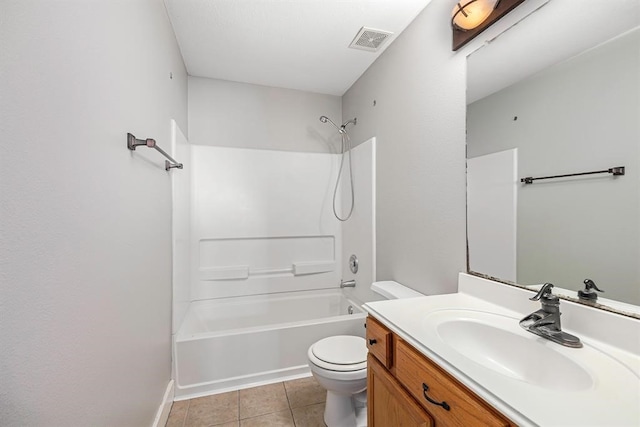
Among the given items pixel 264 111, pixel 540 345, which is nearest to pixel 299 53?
pixel 264 111

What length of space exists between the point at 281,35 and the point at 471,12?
1.18 meters

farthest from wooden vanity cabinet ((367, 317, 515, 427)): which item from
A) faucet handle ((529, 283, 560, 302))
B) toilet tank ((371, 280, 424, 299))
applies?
toilet tank ((371, 280, 424, 299))

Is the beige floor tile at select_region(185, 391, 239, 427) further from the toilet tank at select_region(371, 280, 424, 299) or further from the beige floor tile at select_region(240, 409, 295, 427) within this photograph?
the toilet tank at select_region(371, 280, 424, 299)

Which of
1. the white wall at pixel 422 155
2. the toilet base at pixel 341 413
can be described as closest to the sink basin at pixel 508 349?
the white wall at pixel 422 155

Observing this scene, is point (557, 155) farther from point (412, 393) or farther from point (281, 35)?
A: point (281, 35)

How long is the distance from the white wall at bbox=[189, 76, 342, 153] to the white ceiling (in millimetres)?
128

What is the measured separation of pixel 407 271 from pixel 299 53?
179 centimetres

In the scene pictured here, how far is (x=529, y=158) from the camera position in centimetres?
105

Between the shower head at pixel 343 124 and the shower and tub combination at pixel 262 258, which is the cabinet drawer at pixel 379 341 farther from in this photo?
the shower head at pixel 343 124

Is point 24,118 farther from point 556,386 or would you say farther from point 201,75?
point 201,75

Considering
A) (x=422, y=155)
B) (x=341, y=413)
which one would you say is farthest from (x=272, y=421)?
(x=422, y=155)

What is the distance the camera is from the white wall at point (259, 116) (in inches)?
96.8

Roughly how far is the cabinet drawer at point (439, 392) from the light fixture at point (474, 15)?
1400mm

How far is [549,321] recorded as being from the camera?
851 mm
